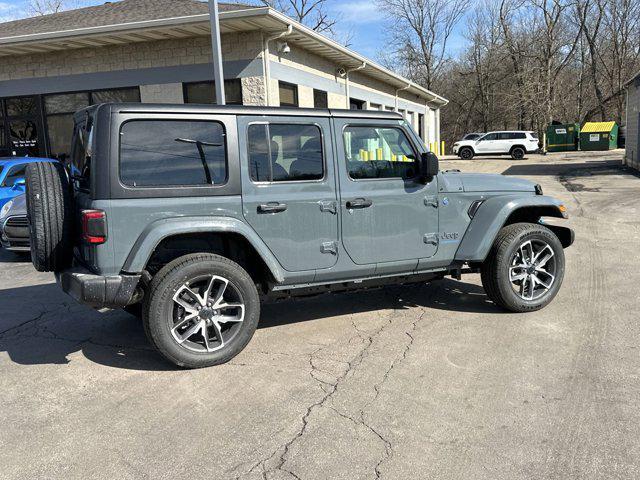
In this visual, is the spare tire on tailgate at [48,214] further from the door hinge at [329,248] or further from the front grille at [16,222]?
the front grille at [16,222]

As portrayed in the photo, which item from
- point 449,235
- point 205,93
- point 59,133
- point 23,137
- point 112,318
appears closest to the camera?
point 449,235

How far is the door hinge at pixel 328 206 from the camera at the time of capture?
175 inches

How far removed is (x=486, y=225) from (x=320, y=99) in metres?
12.6

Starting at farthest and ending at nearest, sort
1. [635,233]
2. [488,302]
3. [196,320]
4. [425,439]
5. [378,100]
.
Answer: [378,100]
[635,233]
[488,302]
[196,320]
[425,439]

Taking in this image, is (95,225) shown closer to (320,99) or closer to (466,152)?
(320,99)

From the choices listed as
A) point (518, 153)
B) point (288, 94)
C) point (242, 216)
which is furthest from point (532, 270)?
point (518, 153)

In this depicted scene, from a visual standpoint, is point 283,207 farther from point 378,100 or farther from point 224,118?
point 378,100

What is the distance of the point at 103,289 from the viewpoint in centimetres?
380

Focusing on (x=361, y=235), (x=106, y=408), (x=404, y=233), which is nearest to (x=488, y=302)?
(x=404, y=233)

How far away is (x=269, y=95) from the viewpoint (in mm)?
13250

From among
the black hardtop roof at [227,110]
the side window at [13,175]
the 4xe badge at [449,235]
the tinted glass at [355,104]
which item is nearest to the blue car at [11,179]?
the side window at [13,175]

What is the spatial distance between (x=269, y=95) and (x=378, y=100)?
35.2 ft

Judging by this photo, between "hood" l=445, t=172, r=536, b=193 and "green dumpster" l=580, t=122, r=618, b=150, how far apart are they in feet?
119

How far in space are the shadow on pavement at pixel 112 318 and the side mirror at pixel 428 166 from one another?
1.48 meters
